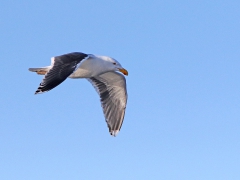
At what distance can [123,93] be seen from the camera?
18750mm

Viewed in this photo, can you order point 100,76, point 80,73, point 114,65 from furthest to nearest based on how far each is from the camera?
1. point 100,76
2. point 114,65
3. point 80,73

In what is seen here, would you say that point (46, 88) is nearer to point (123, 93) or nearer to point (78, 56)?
point (78, 56)

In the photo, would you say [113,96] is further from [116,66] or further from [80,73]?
[80,73]

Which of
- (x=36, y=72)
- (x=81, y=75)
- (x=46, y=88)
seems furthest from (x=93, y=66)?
(x=46, y=88)

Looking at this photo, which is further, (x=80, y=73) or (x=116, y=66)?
(x=116, y=66)

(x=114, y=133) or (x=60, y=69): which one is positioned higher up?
(x=60, y=69)

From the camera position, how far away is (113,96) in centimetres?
1889

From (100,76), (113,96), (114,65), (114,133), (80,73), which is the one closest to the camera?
(80,73)

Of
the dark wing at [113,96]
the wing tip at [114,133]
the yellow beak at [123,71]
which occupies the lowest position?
the wing tip at [114,133]

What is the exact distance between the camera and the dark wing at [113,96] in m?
18.5

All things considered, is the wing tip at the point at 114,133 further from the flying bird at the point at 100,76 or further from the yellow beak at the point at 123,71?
the yellow beak at the point at 123,71

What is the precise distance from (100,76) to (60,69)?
13.1 feet

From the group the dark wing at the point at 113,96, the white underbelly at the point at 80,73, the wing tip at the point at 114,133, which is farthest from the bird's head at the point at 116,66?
the wing tip at the point at 114,133

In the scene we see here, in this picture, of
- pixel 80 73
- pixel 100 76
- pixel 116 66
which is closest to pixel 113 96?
pixel 100 76
